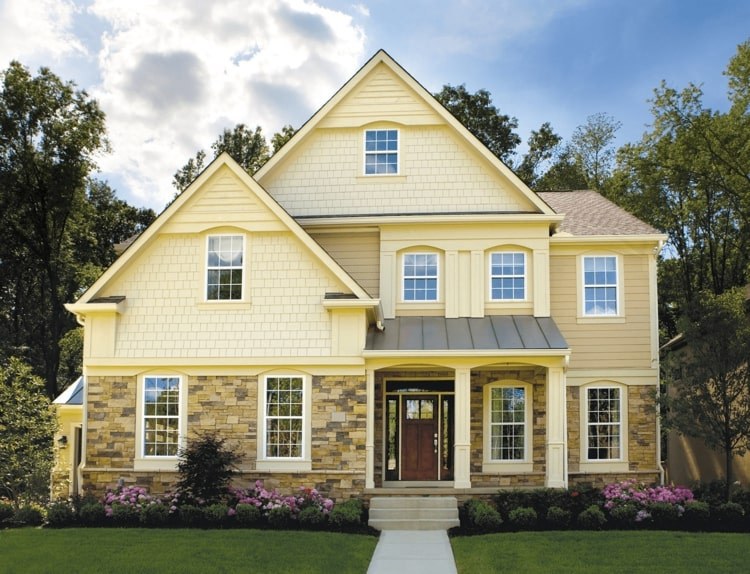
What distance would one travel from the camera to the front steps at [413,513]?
15617 mm

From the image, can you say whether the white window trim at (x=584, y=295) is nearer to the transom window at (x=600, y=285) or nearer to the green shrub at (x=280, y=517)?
the transom window at (x=600, y=285)

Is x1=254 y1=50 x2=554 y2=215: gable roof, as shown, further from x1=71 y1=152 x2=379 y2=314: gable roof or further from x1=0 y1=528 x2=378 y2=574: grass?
x1=0 y1=528 x2=378 y2=574: grass

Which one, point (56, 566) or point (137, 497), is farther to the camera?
point (137, 497)

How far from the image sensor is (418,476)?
62.8 ft

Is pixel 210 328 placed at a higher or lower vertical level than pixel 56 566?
higher

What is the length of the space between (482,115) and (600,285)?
803 inches

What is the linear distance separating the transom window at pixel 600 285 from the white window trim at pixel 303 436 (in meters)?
6.93

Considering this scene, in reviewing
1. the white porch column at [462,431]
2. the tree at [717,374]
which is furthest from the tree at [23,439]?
the tree at [717,374]

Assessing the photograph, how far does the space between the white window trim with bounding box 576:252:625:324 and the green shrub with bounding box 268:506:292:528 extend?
8.25 metres

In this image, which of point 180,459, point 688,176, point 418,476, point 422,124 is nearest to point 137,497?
point 180,459

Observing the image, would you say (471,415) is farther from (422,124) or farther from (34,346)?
(34,346)

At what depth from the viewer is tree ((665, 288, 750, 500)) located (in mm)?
16953

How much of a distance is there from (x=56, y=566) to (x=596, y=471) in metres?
11.9

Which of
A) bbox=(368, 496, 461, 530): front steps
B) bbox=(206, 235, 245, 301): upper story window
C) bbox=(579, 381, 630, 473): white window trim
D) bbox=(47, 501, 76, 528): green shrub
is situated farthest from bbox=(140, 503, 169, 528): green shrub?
bbox=(579, 381, 630, 473): white window trim
